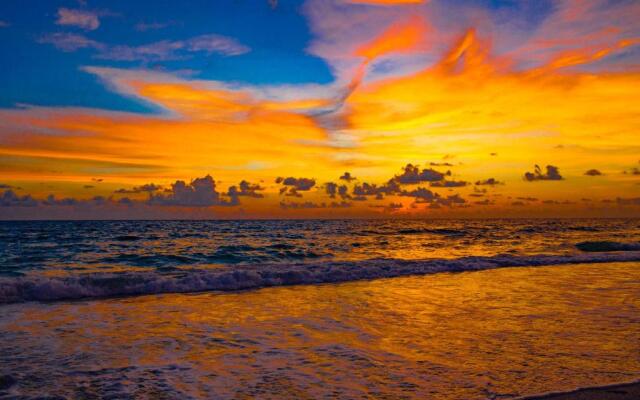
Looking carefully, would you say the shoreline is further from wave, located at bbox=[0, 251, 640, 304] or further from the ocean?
wave, located at bbox=[0, 251, 640, 304]

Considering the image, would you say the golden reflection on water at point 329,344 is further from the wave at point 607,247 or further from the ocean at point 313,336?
the wave at point 607,247

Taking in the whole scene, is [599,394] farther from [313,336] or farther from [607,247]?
[607,247]

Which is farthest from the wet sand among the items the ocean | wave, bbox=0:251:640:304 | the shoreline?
wave, bbox=0:251:640:304

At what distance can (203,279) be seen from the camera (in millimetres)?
18859

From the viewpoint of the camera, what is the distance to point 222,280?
18.9 m

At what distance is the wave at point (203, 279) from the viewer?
16.0 m

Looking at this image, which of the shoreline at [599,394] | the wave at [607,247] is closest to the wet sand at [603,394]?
the shoreline at [599,394]

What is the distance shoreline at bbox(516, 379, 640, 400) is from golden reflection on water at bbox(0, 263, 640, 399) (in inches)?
8.3

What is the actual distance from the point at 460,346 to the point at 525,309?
4.53 m

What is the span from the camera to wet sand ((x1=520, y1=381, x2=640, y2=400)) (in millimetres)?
6070

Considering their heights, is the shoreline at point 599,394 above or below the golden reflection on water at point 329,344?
above

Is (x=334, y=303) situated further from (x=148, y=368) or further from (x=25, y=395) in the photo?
(x=25, y=395)

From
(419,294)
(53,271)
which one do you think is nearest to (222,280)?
(419,294)

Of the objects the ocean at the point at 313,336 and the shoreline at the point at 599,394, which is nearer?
the shoreline at the point at 599,394
